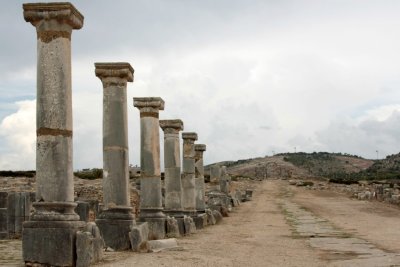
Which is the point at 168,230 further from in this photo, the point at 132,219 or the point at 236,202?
the point at 236,202

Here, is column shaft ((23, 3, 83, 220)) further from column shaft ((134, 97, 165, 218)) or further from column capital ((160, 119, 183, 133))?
column capital ((160, 119, 183, 133))

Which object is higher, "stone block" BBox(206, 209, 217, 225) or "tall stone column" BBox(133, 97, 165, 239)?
"tall stone column" BBox(133, 97, 165, 239)

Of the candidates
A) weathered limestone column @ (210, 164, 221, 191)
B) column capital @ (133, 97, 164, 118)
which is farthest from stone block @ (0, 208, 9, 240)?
weathered limestone column @ (210, 164, 221, 191)

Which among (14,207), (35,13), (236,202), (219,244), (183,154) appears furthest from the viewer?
(236,202)

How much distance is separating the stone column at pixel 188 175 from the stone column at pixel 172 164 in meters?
2.14

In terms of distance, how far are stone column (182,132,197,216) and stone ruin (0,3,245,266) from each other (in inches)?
32.6

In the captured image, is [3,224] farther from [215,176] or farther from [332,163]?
[332,163]

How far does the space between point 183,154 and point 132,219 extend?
12.0 m

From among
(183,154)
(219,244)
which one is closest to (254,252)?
A: (219,244)

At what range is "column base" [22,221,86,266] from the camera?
10.4m

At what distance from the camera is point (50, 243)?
10414 mm

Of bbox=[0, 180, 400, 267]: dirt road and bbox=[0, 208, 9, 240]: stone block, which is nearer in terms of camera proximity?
bbox=[0, 180, 400, 267]: dirt road

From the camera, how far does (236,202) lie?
40.9 metres

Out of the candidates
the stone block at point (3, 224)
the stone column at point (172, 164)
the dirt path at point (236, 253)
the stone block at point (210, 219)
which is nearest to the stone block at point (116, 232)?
the dirt path at point (236, 253)
